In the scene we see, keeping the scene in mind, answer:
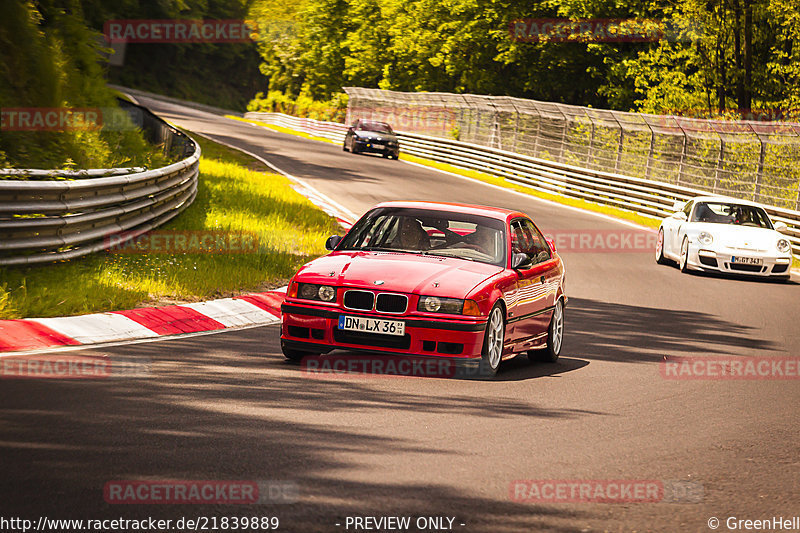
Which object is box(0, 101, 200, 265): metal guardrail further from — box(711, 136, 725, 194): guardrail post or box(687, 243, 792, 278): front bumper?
box(711, 136, 725, 194): guardrail post

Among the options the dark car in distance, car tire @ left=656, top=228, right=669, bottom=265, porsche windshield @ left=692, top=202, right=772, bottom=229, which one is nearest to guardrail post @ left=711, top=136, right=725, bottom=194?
car tire @ left=656, top=228, right=669, bottom=265

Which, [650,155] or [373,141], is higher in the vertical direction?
[650,155]

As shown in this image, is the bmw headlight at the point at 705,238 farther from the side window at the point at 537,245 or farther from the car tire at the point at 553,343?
the car tire at the point at 553,343

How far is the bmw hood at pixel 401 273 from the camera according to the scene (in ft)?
27.1

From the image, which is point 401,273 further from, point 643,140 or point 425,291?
point 643,140

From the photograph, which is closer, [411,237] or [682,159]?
[411,237]

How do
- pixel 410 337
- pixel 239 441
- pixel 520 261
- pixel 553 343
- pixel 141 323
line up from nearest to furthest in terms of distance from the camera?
1. pixel 239 441
2. pixel 410 337
3. pixel 520 261
4. pixel 141 323
5. pixel 553 343

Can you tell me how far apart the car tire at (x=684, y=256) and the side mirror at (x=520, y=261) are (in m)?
11.3

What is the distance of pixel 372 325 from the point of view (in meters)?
8.20

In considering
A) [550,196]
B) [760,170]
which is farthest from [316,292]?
[550,196]

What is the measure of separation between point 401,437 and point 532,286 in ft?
12.1

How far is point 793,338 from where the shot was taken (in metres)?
13.0

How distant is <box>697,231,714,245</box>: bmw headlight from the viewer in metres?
19.6

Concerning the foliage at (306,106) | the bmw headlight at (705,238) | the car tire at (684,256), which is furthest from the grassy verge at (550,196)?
the foliage at (306,106)
